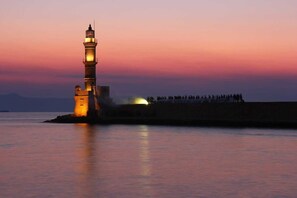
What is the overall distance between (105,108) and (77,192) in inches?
2300

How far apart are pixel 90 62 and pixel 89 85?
292 cm

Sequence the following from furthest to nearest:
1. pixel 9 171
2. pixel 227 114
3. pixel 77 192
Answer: pixel 227 114
pixel 9 171
pixel 77 192

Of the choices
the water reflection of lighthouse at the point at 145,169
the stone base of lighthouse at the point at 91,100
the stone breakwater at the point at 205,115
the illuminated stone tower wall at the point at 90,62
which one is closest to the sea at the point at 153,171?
the water reflection of lighthouse at the point at 145,169

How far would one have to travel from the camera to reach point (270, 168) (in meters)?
25.0

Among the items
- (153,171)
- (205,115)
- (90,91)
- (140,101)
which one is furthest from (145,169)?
(140,101)

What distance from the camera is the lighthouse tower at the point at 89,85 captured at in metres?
73.8

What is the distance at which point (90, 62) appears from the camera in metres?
73.7

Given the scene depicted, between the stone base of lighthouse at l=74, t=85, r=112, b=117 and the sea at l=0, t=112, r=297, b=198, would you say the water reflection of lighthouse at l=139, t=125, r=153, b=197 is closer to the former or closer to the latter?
the sea at l=0, t=112, r=297, b=198

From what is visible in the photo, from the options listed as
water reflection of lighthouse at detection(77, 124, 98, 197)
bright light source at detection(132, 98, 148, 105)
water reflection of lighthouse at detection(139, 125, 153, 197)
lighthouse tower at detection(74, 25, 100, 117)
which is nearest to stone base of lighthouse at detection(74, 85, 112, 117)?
lighthouse tower at detection(74, 25, 100, 117)

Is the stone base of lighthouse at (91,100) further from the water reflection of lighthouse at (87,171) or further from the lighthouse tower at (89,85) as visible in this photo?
the water reflection of lighthouse at (87,171)

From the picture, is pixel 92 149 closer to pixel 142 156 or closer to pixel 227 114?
pixel 142 156

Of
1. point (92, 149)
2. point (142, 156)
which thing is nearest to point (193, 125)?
point (92, 149)

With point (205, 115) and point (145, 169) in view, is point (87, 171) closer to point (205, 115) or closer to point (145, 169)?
point (145, 169)

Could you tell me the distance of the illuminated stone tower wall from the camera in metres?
73.6
